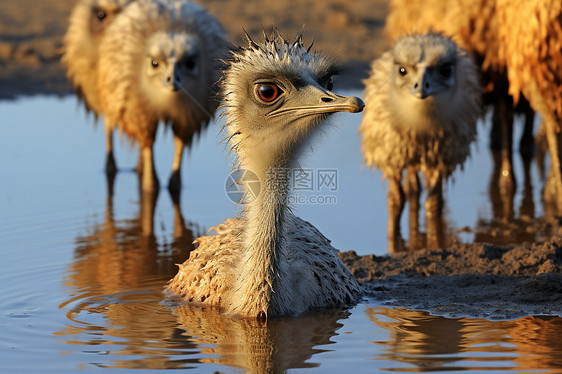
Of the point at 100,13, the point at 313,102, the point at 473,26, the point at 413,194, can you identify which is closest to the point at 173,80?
the point at 413,194

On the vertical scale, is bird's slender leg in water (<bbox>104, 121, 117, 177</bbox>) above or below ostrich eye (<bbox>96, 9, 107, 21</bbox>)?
below

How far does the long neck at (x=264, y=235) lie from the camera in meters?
5.80

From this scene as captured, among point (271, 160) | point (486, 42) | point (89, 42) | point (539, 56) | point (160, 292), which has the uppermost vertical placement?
point (89, 42)

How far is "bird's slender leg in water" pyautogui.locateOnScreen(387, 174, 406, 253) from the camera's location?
8988 mm

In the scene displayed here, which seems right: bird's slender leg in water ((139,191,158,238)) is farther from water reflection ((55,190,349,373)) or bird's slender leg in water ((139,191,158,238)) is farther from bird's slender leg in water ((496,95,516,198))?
bird's slender leg in water ((496,95,516,198))

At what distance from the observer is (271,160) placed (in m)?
5.76

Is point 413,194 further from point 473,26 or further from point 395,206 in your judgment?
point 473,26

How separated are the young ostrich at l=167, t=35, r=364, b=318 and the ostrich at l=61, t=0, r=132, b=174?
706 cm

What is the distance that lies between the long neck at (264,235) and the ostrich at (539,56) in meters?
4.24

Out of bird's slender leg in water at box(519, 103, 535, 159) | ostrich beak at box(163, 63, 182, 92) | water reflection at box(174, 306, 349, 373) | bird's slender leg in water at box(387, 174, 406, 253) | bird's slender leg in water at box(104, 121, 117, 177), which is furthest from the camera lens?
bird's slender leg in water at box(519, 103, 535, 159)

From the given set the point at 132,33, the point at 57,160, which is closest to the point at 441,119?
the point at 132,33

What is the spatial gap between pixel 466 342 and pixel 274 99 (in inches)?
66.2

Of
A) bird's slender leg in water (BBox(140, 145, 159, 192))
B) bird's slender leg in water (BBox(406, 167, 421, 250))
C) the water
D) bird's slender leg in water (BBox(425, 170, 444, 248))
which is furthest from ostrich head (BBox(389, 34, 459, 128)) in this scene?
bird's slender leg in water (BBox(140, 145, 159, 192))

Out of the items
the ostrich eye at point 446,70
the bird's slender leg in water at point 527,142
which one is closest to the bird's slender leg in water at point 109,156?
the ostrich eye at point 446,70
